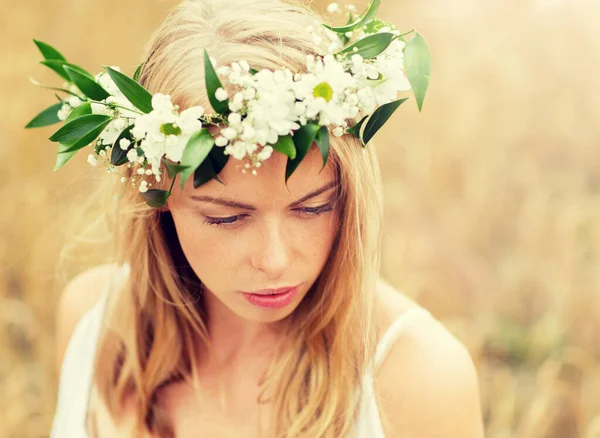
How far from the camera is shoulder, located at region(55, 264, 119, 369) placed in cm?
170

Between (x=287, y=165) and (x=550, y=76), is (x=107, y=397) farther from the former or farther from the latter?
(x=550, y=76)

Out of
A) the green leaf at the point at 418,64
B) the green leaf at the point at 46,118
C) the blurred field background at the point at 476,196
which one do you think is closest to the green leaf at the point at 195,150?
the green leaf at the point at 418,64

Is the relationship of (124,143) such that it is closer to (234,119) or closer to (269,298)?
(234,119)

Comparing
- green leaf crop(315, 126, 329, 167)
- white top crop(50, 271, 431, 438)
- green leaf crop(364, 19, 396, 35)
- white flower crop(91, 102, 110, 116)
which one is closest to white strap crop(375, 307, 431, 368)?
white top crop(50, 271, 431, 438)

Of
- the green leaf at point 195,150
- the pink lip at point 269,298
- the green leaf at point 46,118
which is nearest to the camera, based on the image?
the green leaf at point 195,150

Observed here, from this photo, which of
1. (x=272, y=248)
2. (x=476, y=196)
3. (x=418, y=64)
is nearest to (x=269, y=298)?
(x=272, y=248)

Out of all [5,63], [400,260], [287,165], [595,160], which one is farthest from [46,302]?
[595,160]

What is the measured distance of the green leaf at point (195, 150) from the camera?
38.2 inches

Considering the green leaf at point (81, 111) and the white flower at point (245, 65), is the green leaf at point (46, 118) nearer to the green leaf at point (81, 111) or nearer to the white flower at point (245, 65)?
the green leaf at point (81, 111)

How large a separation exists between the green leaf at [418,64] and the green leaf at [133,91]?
408 millimetres

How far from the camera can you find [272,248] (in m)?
1.08

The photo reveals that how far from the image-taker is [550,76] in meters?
3.18

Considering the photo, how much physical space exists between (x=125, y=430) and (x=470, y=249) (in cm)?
180

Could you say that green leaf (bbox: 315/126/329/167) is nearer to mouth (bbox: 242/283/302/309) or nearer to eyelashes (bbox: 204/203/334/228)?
eyelashes (bbox: 204/203/334/228)
